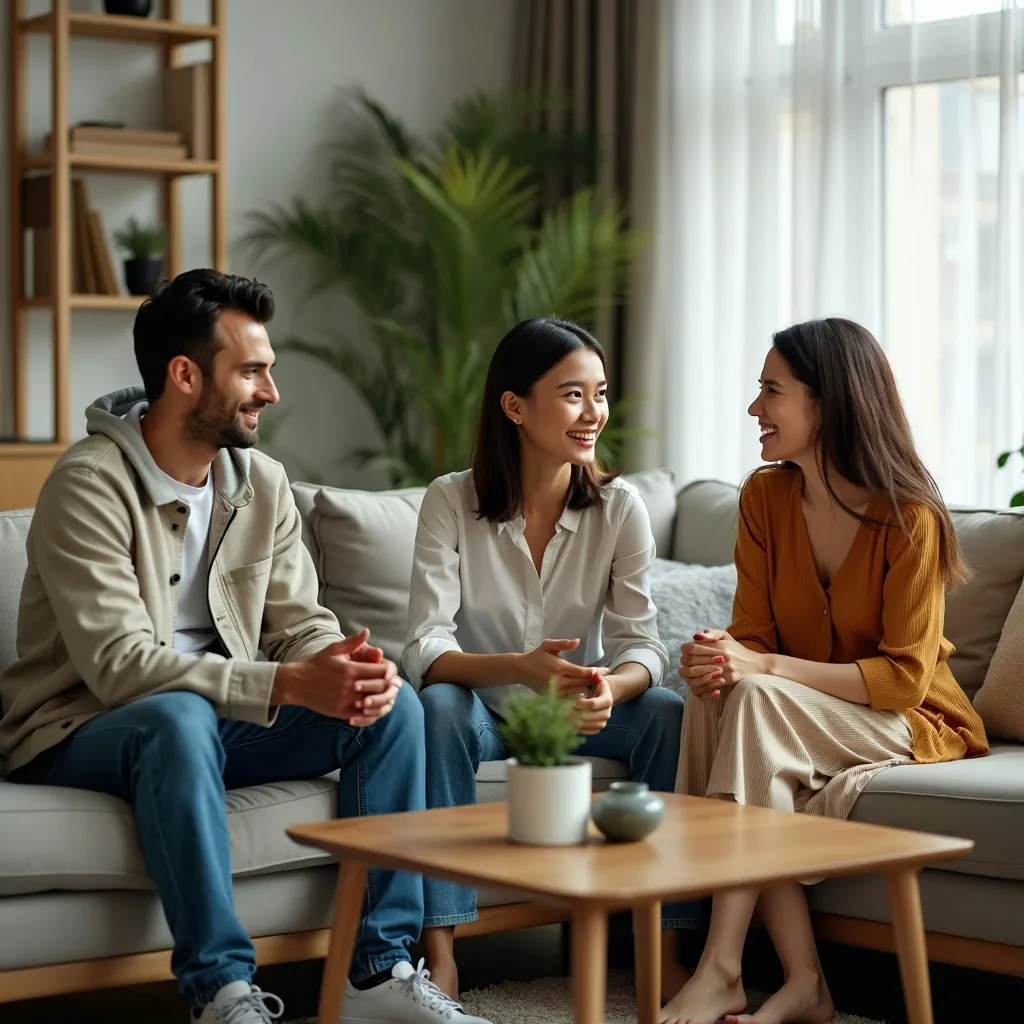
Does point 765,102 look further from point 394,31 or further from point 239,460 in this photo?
point 239,460

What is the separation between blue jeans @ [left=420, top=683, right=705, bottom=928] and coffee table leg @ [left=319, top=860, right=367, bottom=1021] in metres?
0.42

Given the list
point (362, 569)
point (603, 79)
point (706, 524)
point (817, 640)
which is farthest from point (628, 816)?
point (603, 79)

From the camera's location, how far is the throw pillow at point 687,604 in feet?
10.1

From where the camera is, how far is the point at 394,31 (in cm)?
513

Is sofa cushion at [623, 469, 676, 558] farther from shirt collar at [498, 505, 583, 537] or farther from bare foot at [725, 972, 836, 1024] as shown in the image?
bare foot at [725, 972, 836, 1024]

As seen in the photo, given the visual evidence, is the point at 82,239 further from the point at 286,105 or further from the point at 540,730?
the point at 540,730

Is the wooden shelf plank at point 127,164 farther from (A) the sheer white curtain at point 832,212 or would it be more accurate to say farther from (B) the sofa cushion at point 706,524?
(B) the sofa cushion at point 706,524

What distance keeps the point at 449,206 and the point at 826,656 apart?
7.51ft

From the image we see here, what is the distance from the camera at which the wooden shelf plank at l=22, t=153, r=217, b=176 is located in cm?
430

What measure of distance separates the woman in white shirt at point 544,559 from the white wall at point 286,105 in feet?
6.82

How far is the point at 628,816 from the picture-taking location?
186cm

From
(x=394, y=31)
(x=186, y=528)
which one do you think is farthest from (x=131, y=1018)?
(x=394, y=31)

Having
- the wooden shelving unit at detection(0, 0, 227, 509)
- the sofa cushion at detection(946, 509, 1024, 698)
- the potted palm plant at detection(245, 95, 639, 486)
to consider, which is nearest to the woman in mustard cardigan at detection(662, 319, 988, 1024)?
the sofa cushion at detection(946, 509, 1024, 698)

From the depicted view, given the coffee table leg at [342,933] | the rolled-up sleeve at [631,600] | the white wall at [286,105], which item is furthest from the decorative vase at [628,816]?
the white wall at [286,105]
